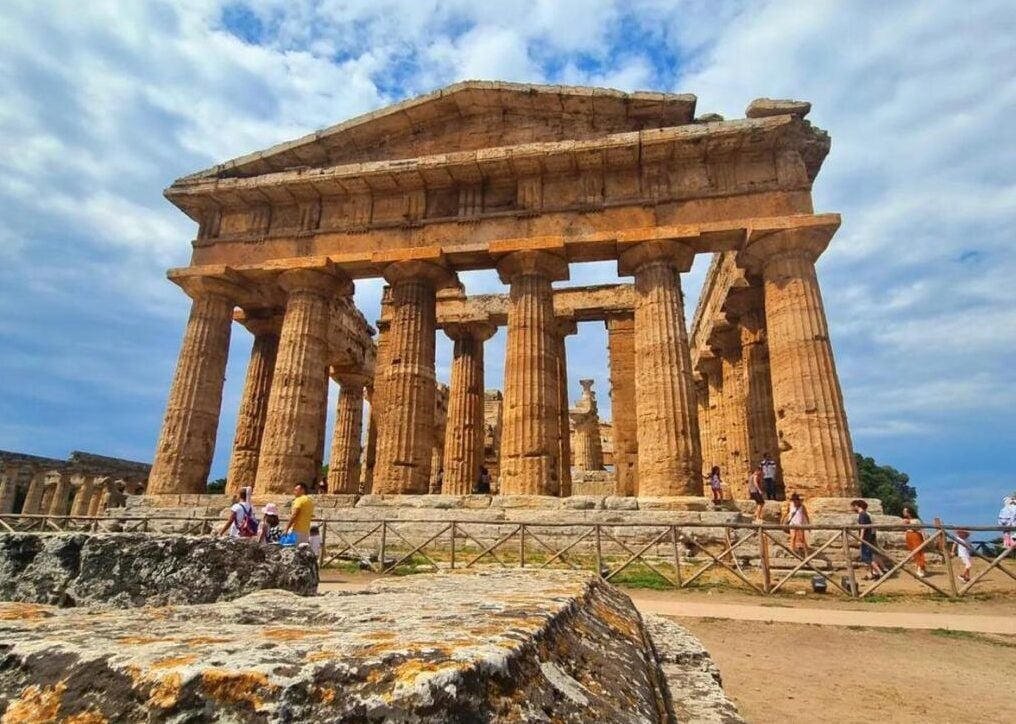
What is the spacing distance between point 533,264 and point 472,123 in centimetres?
517

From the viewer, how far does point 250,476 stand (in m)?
18.4

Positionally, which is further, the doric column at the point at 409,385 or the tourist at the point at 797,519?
the doric column at the point at 409,385

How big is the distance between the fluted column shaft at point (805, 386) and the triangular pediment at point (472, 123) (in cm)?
537

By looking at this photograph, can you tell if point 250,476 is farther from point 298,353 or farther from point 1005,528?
point 1005,528

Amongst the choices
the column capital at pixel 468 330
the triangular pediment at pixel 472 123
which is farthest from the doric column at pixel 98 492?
the column capital at pixel 468 330

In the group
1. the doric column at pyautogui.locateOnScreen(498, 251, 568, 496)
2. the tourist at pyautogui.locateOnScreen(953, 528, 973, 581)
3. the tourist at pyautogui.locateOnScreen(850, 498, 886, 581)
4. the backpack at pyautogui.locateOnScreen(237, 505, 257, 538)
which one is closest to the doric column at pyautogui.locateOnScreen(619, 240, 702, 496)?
the doric column at pyautogui.locateOnScreen(498, 251, 568, 496)

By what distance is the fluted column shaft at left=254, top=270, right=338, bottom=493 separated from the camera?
52.1 feet

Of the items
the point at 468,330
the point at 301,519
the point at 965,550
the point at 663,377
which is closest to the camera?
the point at 301,519

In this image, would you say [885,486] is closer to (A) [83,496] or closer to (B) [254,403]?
(B) [254,403]

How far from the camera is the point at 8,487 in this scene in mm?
30609

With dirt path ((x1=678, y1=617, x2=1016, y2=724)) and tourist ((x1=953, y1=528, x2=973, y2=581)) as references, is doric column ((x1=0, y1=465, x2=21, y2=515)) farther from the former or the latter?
tourist ((x1=953, y1=528, x2=973, y2=581))

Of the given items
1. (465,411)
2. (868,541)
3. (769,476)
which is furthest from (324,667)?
Result: (465,411)

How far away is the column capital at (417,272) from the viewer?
16.7 meters

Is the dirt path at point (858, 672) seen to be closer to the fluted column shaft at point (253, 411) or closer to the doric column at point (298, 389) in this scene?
the doric column at point (298, 389)
